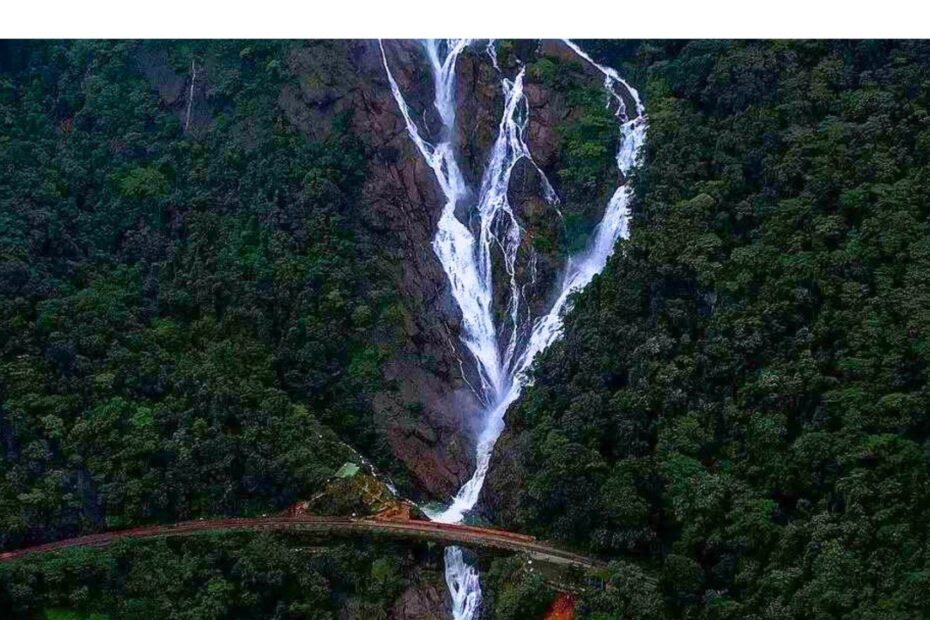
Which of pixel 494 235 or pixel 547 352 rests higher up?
pixel 494 235

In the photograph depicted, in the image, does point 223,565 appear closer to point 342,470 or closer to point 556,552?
point 342,470

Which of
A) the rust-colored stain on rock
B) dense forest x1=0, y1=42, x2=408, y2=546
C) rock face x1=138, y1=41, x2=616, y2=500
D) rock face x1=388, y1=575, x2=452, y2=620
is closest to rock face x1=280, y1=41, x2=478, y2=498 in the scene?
rock face x1=138, y1=41, x2=616, y2=500

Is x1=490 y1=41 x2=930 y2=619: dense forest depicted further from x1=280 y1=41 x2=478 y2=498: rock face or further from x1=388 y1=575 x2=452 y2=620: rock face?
x1=388 y1=575 x2=452 y2=620: rock face

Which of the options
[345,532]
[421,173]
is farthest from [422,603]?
[421,173]

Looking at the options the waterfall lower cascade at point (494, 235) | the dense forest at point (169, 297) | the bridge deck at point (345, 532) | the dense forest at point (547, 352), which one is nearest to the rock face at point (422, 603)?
the dense forest at point (547, 352)

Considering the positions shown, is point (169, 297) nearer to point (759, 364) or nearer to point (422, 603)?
→ point (422, 603)
